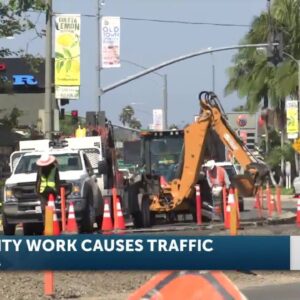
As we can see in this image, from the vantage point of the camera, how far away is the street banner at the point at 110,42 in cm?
3528

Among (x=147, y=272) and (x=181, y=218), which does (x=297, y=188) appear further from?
(x=147, y=272)

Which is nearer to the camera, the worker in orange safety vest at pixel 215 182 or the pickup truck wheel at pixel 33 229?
the pickup truck wheel at pixel 33 229

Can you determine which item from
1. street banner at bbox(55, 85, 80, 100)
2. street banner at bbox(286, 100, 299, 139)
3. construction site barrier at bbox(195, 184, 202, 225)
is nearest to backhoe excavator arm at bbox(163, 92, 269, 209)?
construction site barrier at bbox(195, 184, 202, 225)

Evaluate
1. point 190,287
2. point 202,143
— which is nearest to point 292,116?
point 202,143

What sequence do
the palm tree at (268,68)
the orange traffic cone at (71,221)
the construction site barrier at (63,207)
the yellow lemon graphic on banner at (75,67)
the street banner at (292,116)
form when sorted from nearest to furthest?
the orange traffic cone at (71,221)
the construction site barrier at (63,207)
the yellow lemon graphic on banner at (75,67)
the street banner at (292,116)
the palm tree at (268,68)

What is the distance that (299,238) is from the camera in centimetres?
468

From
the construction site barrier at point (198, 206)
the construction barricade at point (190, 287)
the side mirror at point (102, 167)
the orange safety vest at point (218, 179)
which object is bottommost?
the construction site barrier at point (198, 206)

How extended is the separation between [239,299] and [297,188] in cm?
3427

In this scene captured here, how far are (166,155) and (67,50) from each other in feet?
20.1

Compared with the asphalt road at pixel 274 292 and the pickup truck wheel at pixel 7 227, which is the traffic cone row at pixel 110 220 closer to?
the pickup truck wheel at pixel 7 227

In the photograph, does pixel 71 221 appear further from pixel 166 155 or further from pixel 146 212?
pixel 166 155

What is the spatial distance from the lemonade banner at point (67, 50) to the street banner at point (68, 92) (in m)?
0.24

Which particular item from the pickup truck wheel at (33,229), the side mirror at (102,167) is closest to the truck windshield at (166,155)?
the side mirror at (102,167)

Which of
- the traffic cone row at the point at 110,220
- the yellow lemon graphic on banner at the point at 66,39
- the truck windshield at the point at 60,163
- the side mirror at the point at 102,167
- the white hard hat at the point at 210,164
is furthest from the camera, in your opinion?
the yellow lemon graphic on banner at the point at 66,39
